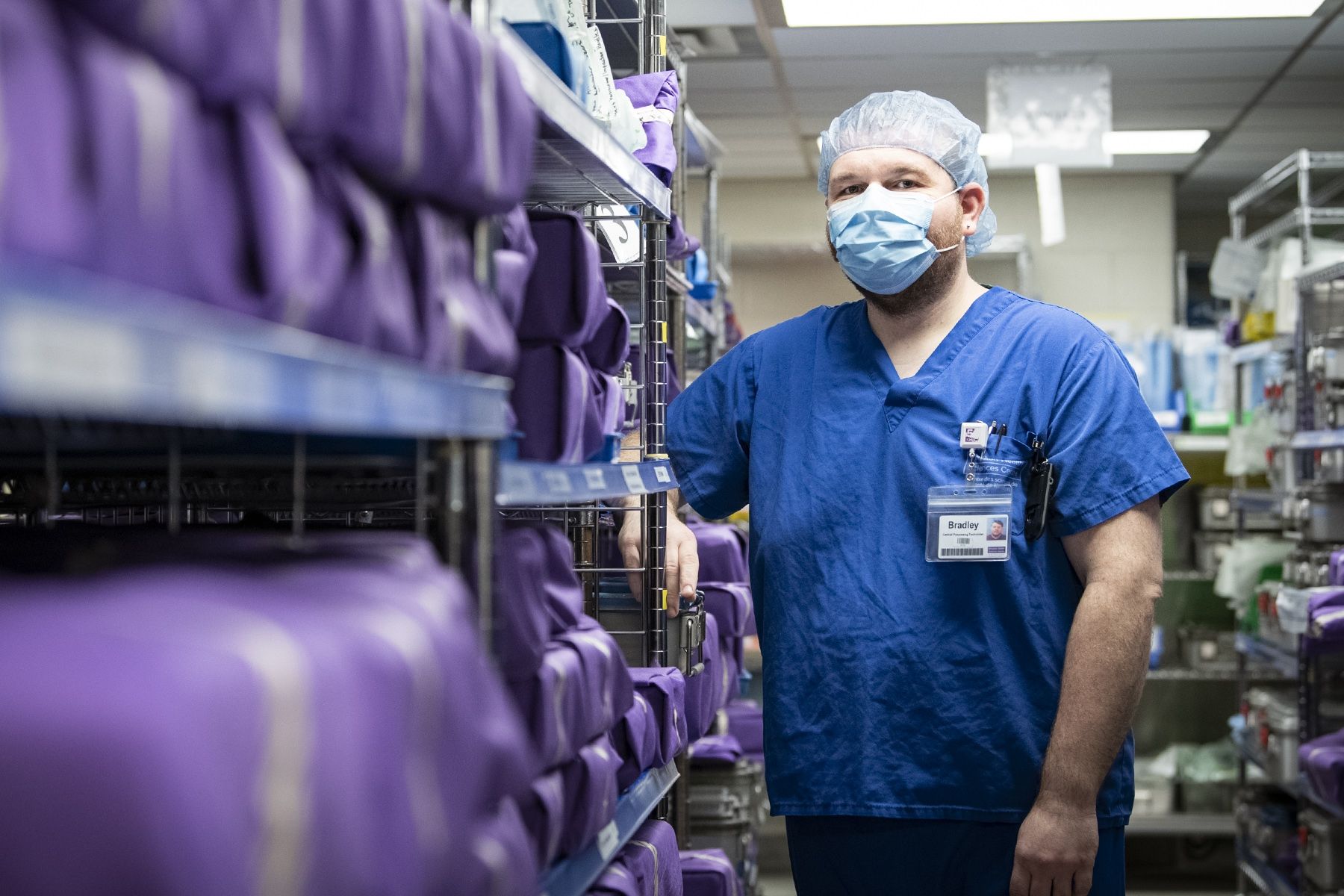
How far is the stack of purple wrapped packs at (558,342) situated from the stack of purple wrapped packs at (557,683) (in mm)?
104

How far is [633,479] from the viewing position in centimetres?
171

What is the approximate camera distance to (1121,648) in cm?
207

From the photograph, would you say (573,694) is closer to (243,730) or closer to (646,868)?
(646,868)

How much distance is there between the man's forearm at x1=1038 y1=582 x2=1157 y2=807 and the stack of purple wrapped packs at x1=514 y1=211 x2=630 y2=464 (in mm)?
917

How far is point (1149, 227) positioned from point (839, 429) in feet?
17.7

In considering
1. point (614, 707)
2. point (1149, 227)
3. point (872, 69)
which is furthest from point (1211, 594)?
point (614, 707)

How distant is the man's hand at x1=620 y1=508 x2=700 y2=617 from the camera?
2305 millimetres

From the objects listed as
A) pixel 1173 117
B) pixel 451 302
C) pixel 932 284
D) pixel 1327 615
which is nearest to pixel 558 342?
pixel 451 302

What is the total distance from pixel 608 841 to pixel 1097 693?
83 centimetres

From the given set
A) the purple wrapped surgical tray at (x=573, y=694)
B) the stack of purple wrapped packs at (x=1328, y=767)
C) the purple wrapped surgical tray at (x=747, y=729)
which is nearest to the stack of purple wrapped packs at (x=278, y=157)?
the purple wrapped surgical tray at (x=573, y=694)

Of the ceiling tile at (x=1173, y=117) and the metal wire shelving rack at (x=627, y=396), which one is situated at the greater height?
the ceiling tile at (x=1173, y=117)

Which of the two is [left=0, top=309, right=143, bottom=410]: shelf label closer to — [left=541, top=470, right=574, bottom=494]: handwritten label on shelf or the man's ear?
[left=541, top=470, right=574, bottom=494]: handwritten label on shelf

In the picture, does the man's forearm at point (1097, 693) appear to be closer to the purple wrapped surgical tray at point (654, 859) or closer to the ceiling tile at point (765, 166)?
the purple wrapped surgical tray at point (654, 859)

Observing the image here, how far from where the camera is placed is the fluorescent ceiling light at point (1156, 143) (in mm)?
6324
